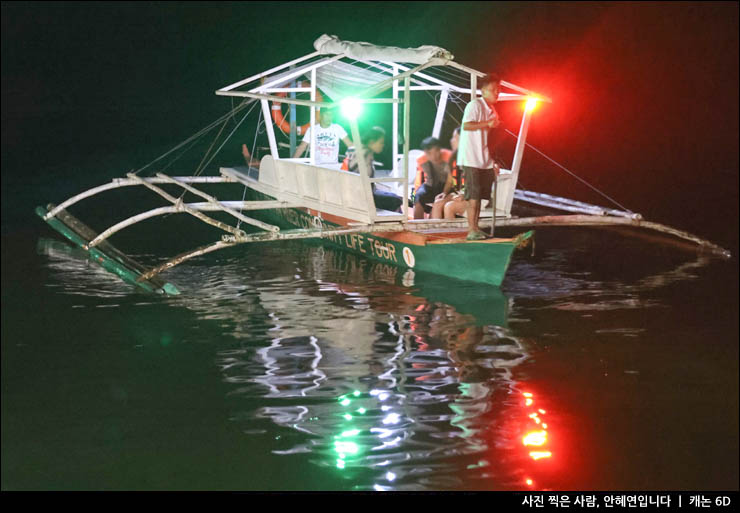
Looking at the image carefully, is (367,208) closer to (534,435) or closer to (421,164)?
(421,164)

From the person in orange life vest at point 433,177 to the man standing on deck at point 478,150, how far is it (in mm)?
1274

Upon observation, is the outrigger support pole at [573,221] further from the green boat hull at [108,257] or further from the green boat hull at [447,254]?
the green boat hull at [108,257]

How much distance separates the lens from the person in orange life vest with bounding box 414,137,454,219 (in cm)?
1207

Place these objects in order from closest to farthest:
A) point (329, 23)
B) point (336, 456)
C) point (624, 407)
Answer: point (336, 456) → point (624, 407) → point (329, 23)

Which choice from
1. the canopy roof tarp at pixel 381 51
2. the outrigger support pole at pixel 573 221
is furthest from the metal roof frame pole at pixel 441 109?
the outrigger support pole at pixel 573 221

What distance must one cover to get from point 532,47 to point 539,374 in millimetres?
21688

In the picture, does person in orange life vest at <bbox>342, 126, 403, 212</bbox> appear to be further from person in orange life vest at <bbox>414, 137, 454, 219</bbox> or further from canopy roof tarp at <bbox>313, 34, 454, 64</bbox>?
canopy roof tarp at <bbox>313, 34, 454, 64</bbox>

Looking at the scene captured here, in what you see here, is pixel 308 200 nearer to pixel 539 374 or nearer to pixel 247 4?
pixel 539 374

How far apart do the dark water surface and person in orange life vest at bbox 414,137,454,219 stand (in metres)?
0.90

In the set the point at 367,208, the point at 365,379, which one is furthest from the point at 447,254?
the point at 365,379

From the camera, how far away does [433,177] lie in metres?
12.1

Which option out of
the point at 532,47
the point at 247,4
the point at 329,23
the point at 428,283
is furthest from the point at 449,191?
the point at 247,4

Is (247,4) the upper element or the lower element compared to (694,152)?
upper

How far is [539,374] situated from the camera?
8.19 meters
